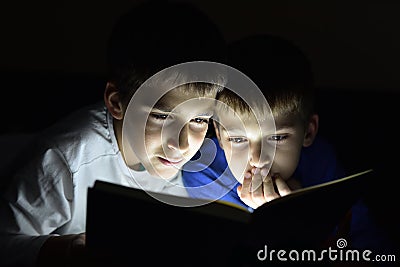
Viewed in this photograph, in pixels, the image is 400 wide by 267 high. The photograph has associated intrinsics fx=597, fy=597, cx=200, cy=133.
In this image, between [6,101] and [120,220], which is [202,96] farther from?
[6,101]

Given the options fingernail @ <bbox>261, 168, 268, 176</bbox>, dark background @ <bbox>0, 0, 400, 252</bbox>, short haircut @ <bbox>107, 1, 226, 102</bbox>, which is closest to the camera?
short haircut @ <bbox>107, 1, 226, 102</bbox>

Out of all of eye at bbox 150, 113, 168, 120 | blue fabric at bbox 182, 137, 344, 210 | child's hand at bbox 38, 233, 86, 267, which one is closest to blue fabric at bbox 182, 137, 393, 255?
blue fabric at bbox 182, 137, 344, 210

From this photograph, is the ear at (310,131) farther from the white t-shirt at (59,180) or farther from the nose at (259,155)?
the white t-shirt at (59,180)

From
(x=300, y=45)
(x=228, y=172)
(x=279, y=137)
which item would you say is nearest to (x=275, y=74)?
(x=279, y=137)

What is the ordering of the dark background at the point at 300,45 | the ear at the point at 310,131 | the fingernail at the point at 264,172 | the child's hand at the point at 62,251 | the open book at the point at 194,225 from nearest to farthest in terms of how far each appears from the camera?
the open book at the point at 194,225, the child's hand at the point at 62,251, the fingernail at the point at 264,172, the ear at the point at 310,131, the dark background at the point at 300,45

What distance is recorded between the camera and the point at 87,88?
5.61ft

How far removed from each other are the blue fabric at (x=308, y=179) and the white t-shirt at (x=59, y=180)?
0.34 ft

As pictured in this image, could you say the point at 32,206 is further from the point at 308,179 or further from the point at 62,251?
the point at 308,179

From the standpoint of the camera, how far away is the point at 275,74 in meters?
1.28

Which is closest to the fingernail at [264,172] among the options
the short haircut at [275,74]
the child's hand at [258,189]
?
the child's hand at [258,189]

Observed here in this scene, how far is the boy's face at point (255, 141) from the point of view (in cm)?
127

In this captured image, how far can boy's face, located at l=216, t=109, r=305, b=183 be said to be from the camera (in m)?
1.27

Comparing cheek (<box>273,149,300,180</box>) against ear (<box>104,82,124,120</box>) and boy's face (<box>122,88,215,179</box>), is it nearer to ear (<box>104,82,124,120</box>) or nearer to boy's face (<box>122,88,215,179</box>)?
boy's face (<box>122,88,215,179</box>)

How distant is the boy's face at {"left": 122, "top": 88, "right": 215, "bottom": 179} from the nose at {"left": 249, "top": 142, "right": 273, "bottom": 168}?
0.12m
